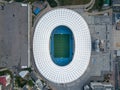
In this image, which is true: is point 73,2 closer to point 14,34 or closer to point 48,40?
point 48,40

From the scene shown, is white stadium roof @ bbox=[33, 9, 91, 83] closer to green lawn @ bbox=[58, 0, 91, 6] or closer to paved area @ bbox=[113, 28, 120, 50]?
green lawn @ bbox=[58, 0, 91, 6]

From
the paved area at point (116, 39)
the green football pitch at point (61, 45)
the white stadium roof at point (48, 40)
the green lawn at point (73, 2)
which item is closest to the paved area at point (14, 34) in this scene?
the white stadium roof at point (48, 40)

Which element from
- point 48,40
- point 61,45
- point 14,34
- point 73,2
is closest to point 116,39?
point 61,45

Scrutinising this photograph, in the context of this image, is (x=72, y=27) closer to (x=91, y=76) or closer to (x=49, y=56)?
(x=49, y=56)

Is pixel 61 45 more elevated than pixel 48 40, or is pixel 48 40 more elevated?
pixel 48 40

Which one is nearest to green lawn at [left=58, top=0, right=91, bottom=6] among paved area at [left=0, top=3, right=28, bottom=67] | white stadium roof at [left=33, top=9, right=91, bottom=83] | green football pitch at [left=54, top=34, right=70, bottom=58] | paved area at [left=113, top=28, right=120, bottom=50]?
white stadium roof at [left=33, top=9, right=91, bottom=83]

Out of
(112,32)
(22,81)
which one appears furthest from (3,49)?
(112,32)

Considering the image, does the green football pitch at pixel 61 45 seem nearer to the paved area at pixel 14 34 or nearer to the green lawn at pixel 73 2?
the paved area at pixel 14 34

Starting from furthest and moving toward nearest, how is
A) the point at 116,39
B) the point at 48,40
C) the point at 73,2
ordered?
the point at 116,39 → the point at 73,2 → the point at 48,40
